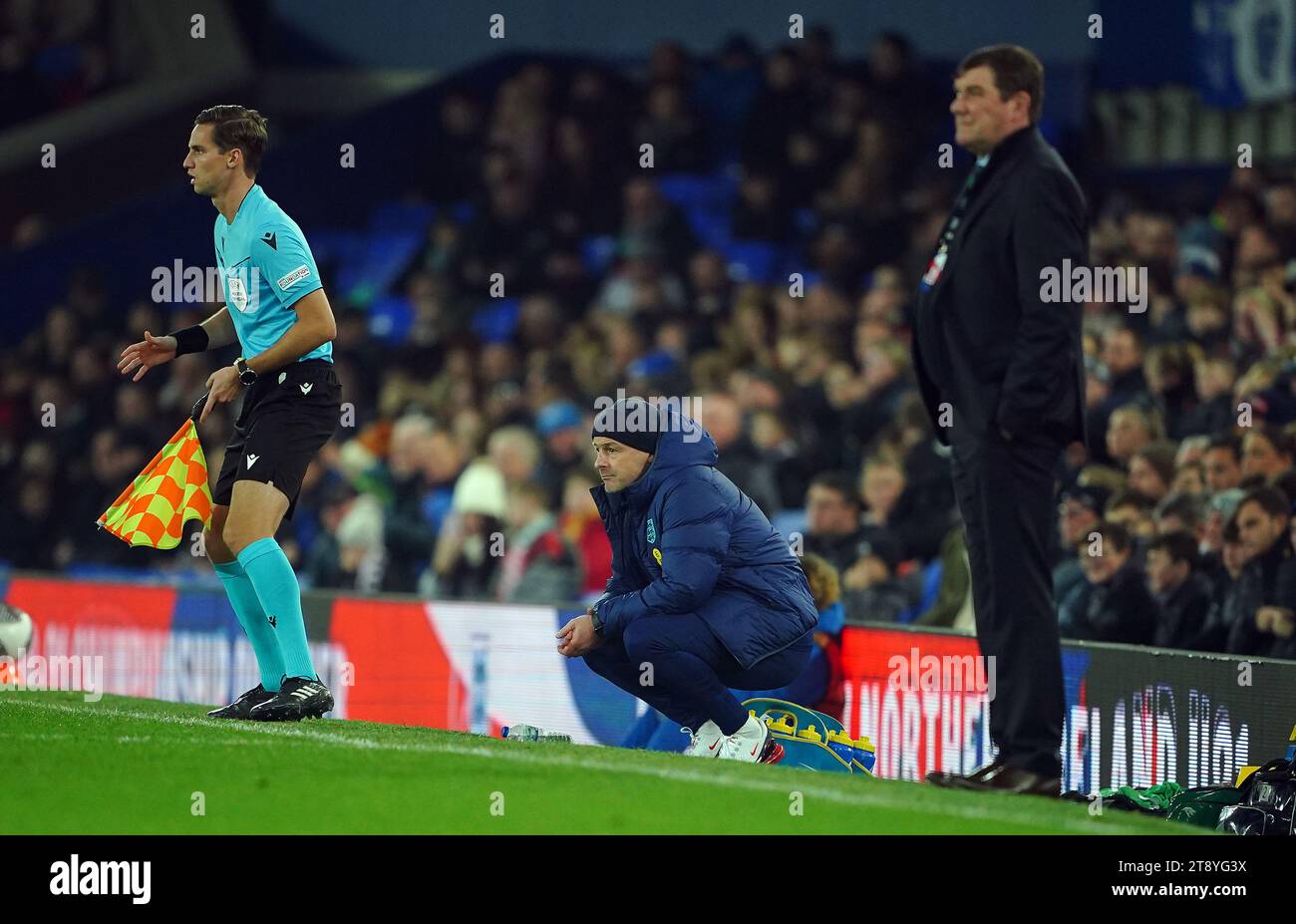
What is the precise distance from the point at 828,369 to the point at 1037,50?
234 inches

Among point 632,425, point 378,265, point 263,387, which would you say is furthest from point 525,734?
point 378,265

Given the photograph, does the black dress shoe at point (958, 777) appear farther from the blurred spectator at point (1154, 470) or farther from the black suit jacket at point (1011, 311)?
the blurred spectator at point (1154, 470)

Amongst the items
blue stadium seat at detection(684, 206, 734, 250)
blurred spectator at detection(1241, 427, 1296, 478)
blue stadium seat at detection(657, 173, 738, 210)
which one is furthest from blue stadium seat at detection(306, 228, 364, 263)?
blurred spectator at detection(1241, 427, 1296, 478)

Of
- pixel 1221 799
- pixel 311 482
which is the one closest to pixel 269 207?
pixel 1221 799

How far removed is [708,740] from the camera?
789cm

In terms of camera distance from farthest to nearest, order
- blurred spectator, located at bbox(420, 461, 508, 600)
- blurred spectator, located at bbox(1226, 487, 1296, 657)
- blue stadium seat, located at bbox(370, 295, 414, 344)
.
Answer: blue stadium seat, located at bbox(370, 295, 414, 344) < blurred spectator, located at bbox(420, 461, 508, 600) < blurred spectator, located at bbox(1226, 487, 1296, 657)

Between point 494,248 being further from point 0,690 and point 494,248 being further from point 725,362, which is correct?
point 0,690

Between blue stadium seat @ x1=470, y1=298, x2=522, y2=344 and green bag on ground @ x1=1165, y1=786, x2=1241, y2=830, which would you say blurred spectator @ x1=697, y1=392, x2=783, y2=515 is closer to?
blue stadium seat @ x1=470, y1=298, x2=522, y2=344

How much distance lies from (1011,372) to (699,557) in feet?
6.31

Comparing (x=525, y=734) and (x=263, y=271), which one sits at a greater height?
(x=263, y=271)

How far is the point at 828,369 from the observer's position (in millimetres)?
13859

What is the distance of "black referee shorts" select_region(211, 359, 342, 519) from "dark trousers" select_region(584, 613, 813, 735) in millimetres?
1354

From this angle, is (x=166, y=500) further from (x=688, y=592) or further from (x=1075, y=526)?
(x=1075, y=526)

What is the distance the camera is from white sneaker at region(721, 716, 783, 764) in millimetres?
7789
